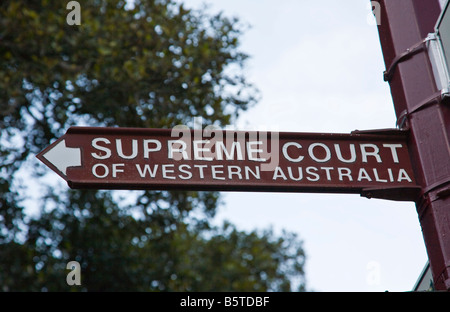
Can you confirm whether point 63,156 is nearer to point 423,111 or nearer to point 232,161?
point 232,161

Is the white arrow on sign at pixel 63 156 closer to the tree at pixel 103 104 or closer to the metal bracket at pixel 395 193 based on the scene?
the metal bracket at pixel 395 193

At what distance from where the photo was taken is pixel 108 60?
9812 mm

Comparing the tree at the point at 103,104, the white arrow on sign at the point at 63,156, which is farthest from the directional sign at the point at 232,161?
the tree at the point at 103,104

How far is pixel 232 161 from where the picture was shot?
303cm

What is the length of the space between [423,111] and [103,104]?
730cm

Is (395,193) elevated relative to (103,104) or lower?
lower

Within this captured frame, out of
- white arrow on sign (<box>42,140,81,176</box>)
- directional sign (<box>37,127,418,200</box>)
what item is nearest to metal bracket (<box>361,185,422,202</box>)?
directional sign (<box>37,127,418,200</box>)

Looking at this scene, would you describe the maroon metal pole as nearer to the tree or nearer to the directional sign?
the directional sign

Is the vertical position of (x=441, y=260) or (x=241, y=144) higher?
(x=241, y=144)

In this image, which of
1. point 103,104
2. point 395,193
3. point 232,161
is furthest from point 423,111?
point 103,104

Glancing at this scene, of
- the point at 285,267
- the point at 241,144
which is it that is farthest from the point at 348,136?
the point at 285,267

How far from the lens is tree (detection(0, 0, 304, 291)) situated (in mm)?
9680
